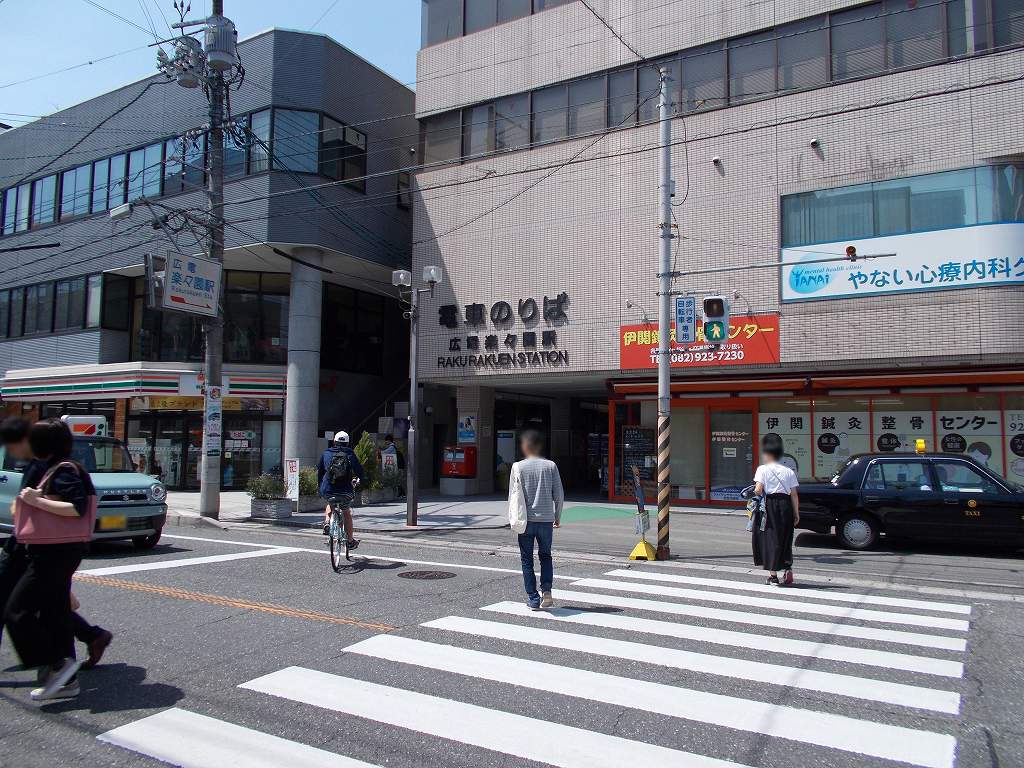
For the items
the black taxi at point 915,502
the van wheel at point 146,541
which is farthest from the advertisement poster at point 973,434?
the van wheel at point 146,541

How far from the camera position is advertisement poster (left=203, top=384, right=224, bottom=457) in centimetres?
1598

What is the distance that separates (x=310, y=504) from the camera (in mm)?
17328

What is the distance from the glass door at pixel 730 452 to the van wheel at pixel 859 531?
252 inches

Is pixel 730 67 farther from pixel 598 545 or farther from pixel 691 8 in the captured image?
pixel 598 545

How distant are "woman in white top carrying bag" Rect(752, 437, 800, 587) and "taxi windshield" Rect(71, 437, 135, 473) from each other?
9699 mm

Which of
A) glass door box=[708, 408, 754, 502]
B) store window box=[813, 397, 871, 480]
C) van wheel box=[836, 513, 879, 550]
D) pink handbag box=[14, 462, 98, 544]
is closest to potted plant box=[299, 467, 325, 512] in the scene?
glass door box=[708, 408, 754, 502]

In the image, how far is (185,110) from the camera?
2292 cm

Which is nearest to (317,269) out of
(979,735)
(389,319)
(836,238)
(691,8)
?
(389,319)

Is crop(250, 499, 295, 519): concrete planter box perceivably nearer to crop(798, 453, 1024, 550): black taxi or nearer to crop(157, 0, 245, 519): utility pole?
crop(157, 0, 245, 519): utility pole

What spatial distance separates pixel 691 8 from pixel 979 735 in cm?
1779

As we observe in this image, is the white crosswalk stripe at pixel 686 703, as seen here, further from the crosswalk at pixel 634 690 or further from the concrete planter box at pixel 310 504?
the concrete planter box at pixel 310 504

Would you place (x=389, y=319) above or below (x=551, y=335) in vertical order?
above

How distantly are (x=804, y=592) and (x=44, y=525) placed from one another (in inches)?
304

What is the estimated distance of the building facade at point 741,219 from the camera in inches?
588
